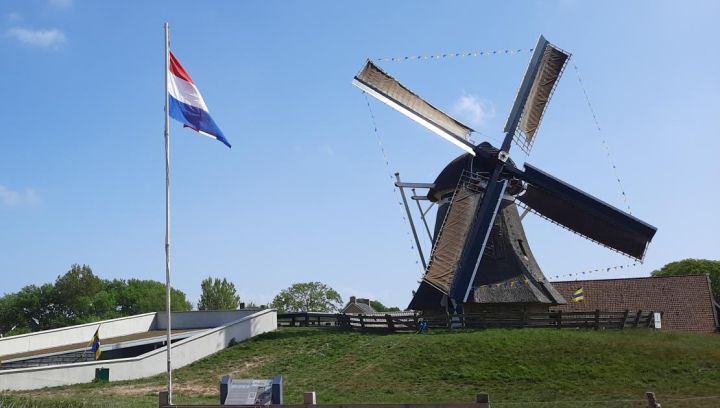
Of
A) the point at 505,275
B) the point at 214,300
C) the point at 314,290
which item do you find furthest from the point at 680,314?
the point at 314,290

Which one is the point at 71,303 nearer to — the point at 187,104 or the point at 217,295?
the point at 217,295

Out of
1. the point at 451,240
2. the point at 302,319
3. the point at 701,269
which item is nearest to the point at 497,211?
the point at 451,240

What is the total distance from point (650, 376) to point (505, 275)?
1056cm

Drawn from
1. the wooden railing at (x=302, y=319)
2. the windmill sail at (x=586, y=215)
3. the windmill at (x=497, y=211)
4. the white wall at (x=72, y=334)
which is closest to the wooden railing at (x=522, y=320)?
the windmill at (x=497, y=211)

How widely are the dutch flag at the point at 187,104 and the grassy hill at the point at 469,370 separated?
8063mm

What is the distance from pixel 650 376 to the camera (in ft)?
73.1

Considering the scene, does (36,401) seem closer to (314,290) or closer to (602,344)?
(602,344)

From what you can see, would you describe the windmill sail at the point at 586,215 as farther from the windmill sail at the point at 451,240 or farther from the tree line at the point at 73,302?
the tree line at the point at 73,302

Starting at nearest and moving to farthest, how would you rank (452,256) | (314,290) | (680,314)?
(452,256), (680,314), (314,290)

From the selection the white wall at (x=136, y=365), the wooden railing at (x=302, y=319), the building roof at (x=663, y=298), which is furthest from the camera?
the wooden railing at (x=302, y=319)

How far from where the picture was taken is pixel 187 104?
63.4ft

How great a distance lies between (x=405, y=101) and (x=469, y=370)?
16.1 meters

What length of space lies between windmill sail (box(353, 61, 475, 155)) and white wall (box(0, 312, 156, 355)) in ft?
64.6

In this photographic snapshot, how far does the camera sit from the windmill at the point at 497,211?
1254 inches
